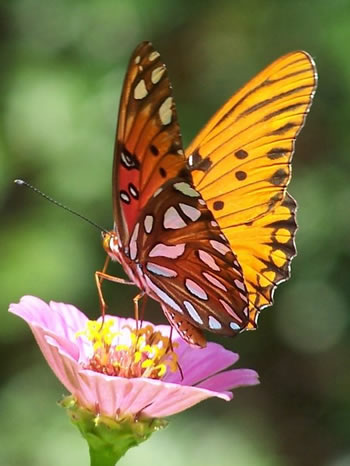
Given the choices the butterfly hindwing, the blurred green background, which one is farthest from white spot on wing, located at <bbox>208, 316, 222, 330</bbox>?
the blurred green background

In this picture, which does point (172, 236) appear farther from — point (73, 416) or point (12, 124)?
point (12, 124)

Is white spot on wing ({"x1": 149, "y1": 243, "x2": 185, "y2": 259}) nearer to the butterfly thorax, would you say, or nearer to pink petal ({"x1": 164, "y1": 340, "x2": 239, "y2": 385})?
the butterfly thorax

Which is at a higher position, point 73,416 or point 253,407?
point 73,416

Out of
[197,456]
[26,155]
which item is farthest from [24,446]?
[26,155]

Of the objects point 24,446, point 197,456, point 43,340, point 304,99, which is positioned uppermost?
point 304,99

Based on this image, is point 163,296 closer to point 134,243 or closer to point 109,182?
point 134,243
